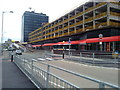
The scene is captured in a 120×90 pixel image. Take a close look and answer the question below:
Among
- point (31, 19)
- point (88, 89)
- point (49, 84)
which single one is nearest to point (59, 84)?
point (49, 84)

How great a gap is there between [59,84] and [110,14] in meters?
30.3

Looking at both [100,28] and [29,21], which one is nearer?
[100,28]

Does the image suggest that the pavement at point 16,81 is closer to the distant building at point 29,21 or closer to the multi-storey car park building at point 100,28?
the multi-storey car park building at point 100,28

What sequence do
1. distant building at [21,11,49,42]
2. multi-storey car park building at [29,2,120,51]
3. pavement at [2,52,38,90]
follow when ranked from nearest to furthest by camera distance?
1. pavement at [2,52,38,90]
2. multi-storey car park building at [29,2,120,51]
3. distant building at [21,11,49,42]

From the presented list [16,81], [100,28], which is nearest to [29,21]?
[100,28]

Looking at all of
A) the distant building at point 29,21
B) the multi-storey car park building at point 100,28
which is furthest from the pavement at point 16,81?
the distant building at point 29,21

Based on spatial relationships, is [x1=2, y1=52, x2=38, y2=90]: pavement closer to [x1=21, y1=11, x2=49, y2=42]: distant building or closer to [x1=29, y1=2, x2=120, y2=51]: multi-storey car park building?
[x1=29, y1=2, x2=120, y2=51]: multi-storey car park building

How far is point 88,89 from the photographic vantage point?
531 centimetres

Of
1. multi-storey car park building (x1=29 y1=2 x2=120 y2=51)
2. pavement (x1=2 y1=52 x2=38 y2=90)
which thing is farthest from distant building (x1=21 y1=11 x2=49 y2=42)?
pavement (x1=2 y1=52 x2=38 y2=90)

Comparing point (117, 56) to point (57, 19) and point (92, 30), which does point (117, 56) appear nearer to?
point (92, 30)

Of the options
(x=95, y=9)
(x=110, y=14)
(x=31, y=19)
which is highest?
(x=31, y=19)

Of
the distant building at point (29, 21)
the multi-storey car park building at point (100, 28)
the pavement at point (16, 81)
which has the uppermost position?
the distant building at point (29, 21)

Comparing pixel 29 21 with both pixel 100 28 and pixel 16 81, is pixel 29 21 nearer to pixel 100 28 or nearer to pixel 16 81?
pixel 100 28

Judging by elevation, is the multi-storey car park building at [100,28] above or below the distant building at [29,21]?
below
